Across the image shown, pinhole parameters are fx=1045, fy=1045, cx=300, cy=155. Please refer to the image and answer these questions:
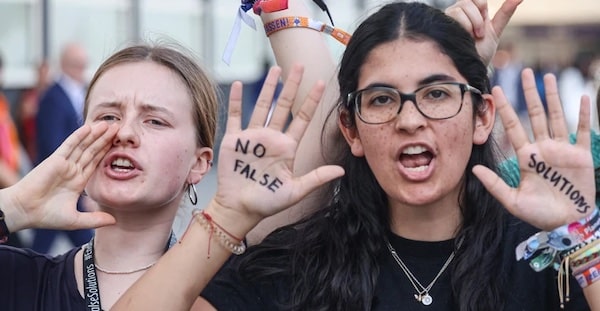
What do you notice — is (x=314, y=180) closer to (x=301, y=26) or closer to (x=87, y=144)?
(x=87, y=144)

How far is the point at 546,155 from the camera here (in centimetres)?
239

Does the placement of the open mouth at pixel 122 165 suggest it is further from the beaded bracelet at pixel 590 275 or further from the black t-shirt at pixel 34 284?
Result: the beaded bracelet at pixel 590 275

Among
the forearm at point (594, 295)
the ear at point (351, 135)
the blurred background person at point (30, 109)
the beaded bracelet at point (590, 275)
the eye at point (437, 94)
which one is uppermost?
the eye at point (437, 94)

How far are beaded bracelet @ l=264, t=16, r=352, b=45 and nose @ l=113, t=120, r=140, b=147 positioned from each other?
68 centimetres

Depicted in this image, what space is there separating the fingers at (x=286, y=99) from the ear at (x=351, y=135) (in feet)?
1.02

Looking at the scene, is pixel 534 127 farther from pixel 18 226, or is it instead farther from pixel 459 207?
pixel 18 226

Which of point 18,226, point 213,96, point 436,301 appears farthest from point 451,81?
point 18,226

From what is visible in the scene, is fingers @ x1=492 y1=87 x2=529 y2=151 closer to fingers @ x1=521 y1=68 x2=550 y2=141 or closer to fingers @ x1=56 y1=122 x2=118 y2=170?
fingers @ x1=521 y1=68 x2=550 y2=141

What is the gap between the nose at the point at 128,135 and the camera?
2.75 metres

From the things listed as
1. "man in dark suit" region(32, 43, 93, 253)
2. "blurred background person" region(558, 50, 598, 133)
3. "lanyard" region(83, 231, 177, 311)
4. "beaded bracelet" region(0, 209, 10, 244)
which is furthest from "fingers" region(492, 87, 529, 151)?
"blurred background person" region(558, 50, 598, 133)

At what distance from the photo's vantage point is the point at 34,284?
272 centimetres

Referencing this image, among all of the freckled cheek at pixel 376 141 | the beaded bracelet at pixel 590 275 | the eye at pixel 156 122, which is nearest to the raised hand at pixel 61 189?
the eye at pixel 156 122

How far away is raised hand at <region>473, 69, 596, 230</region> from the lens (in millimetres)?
2379

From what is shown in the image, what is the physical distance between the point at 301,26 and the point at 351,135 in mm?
627
